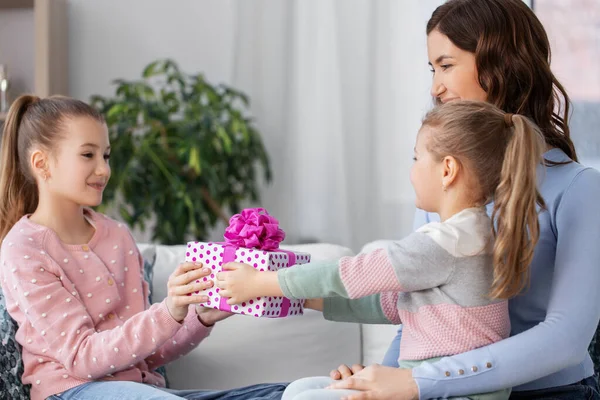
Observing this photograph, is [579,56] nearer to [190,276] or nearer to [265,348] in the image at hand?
[265,348]

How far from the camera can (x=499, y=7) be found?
1606 mm

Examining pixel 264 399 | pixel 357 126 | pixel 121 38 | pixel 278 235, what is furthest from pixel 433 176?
pixel 121 38

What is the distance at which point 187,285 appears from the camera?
1.58m

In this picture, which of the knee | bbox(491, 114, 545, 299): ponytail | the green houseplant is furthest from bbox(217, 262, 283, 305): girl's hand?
the green houseplant

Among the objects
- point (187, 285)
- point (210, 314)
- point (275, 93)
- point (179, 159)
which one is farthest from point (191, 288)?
point (275, 93)

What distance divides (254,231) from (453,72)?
51 centimetres

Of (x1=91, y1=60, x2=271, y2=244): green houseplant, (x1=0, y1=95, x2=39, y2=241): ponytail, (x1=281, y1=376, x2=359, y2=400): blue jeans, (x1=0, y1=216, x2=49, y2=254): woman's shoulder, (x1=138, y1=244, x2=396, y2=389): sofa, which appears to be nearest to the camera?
(x1=281, y1=376, x2=359, y2=400): blue jeans

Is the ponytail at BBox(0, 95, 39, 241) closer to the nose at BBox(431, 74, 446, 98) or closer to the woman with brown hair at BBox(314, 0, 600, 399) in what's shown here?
the woman with brown hair at BBox(314, 0, 600, 399)

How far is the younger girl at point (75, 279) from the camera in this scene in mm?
1667

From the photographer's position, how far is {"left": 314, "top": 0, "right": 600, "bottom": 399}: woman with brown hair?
4.40 ft

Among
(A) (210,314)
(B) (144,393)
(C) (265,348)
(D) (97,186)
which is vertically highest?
(D) (97,186)

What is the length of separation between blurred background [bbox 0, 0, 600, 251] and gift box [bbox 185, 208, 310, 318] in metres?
1.62

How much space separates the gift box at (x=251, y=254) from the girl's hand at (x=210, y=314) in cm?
21

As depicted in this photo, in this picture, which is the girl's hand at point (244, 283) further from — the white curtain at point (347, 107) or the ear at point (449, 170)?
the white curtain at point (347, 107)
